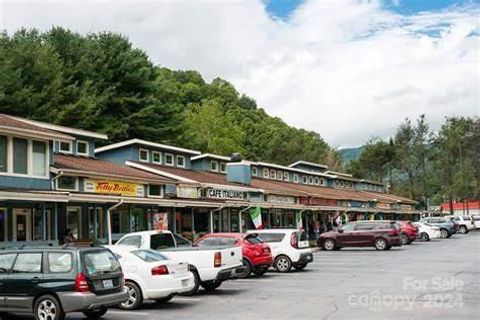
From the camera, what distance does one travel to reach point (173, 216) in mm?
33312

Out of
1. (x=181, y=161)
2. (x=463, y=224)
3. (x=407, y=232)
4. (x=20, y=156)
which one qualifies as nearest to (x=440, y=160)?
(x=463, y=224)

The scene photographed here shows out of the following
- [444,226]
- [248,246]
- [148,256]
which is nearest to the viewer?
[148,256]

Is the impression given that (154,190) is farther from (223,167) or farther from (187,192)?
(223,167)

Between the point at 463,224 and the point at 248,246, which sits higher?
the point at 463,224

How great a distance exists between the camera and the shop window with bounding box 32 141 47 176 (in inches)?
947

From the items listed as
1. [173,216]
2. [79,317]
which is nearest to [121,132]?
[173,216]

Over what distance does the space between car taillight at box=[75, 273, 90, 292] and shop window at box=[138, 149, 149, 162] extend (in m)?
24.0

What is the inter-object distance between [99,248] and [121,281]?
30.6 inches

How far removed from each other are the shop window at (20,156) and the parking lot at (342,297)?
8467 millimetres

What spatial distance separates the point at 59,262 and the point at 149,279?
253cm

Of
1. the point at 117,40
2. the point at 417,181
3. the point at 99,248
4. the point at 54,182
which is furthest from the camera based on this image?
the point at 417,181

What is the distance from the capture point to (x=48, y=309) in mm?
12453

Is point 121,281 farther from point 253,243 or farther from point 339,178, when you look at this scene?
point 339,178

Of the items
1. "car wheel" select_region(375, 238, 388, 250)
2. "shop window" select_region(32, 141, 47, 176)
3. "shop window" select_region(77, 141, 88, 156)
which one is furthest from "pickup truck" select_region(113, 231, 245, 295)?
"car wheel" select_region(375, 238, 388, 250)
